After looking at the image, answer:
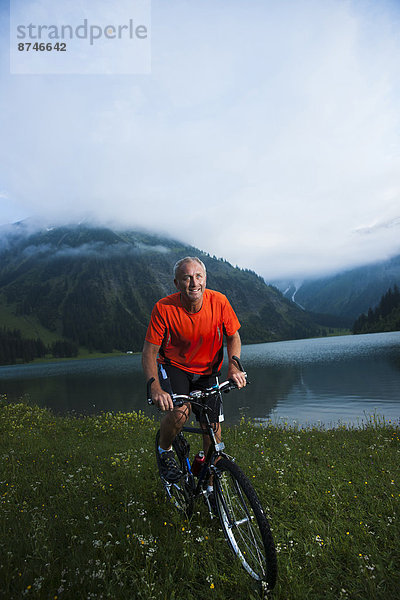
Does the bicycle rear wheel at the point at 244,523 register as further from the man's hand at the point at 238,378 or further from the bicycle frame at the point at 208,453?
the man's hand at the point at 238,378

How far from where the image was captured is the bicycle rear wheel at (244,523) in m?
3.50

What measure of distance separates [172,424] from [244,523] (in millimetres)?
1621

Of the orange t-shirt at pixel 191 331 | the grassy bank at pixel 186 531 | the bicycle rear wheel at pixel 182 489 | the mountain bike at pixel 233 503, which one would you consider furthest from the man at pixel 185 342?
the grassy bank at pixel 186 531

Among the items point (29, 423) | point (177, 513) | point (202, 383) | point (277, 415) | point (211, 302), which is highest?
point (211, 302)

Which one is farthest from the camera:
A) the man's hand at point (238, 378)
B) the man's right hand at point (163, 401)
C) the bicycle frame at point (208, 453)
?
the man's hand at point (238, 378)

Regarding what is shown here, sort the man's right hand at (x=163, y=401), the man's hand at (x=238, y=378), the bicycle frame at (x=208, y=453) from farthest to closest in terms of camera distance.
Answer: the man's hand at (x=238, y=378), the bicycle frame at (x=208, y=453), the man's right hand at (x=163, y=401)

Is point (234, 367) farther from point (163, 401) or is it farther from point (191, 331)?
point (163, 401)

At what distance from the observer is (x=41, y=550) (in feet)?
14.2

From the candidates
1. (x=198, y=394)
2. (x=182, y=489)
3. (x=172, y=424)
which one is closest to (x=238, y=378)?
(x=198, y=394)

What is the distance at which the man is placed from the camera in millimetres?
4797

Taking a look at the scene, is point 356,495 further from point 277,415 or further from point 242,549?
point 277,415

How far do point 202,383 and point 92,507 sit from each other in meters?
3.04

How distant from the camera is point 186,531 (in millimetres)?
4594

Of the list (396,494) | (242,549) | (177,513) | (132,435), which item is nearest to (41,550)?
(177,513)
